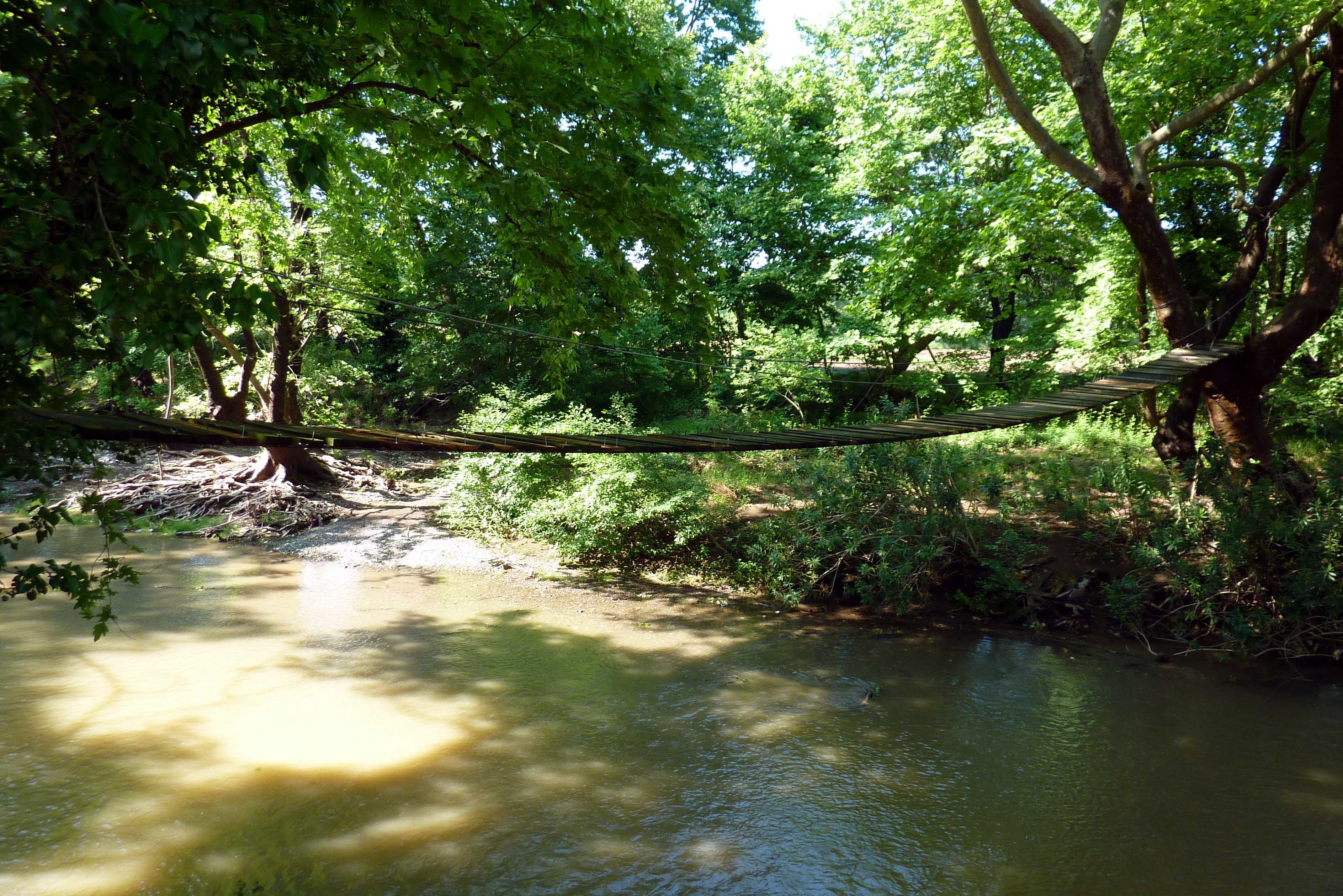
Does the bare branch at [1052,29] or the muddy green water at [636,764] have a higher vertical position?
the bare branch at [1052,29]

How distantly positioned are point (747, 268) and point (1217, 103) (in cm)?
783

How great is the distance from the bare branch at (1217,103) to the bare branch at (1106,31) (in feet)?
2.41

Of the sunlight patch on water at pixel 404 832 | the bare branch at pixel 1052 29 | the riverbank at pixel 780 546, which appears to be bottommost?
the sunlight patch on water at pixel 404 832

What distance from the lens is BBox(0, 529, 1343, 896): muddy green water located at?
3.34 metres

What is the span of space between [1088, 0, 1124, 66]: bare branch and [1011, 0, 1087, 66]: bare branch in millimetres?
80

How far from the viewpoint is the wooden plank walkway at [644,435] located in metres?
3.16

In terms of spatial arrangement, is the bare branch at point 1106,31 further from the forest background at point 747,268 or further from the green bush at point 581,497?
the green bush at point 581,497

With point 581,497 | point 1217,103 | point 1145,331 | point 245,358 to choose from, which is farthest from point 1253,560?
point 245,358

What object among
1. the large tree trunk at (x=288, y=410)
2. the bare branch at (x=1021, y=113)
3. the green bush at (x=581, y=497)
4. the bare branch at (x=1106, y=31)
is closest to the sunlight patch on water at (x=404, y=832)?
the green bush at (x=581, y=497)

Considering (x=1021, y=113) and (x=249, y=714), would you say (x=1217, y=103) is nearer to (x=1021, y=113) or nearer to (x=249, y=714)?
(x=1021, y=113)

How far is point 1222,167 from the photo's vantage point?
6918 millimetres

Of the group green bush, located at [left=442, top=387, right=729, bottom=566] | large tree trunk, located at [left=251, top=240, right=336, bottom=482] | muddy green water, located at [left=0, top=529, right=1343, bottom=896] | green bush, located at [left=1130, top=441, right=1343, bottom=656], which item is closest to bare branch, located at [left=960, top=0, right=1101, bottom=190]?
green bush, located at [left=1130, top=441, right=1343, bottom=656]

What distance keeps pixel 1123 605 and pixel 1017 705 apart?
1799 millimetres

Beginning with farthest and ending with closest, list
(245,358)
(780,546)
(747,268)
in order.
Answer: (747,268), (245,358), (780,546)
